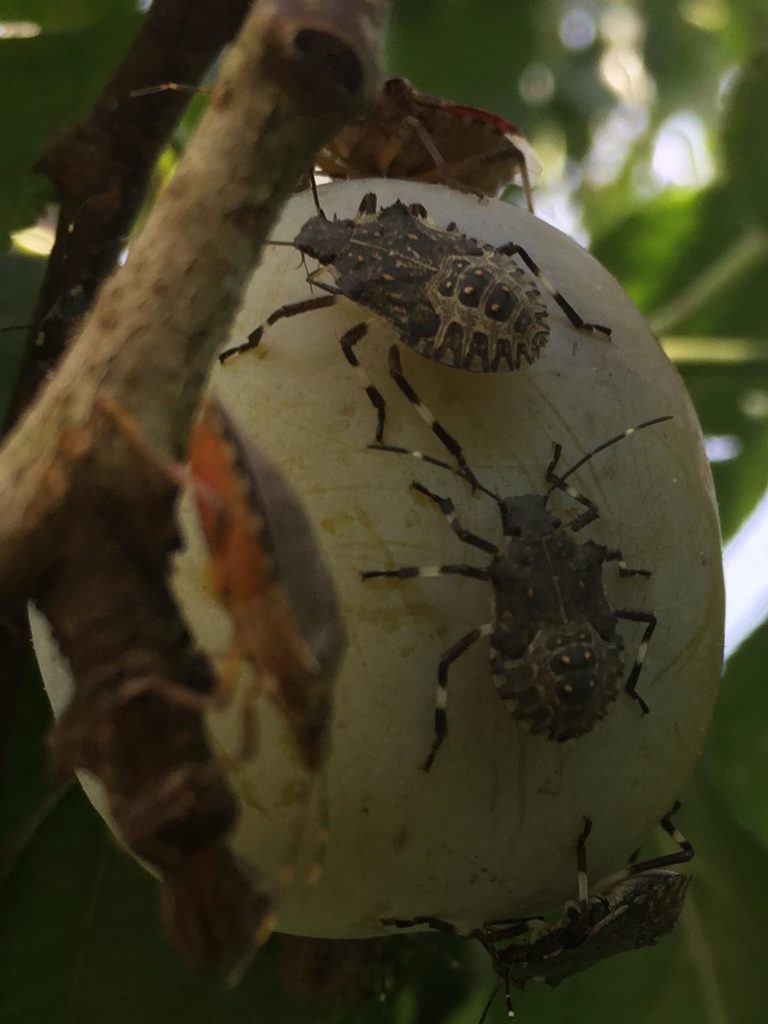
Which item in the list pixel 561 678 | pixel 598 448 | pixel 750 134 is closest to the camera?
pixel 561 678

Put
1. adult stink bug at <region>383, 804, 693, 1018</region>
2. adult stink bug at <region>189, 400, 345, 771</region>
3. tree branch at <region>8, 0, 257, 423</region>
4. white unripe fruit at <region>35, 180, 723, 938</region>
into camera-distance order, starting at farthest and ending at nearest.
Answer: tree branch at <region>8, 0, 257, 423</region>
adult stink bug at <region>383, 804, 693, 1018</region>
white unripe fruit at <region>35, 180, 723, 938</region>
adult stink bug at <region>189, 400, 345, 771</region>

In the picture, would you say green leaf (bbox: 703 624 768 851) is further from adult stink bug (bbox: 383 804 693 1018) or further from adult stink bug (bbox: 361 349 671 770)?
adult stink bug (bbox: 361 349 671 770)

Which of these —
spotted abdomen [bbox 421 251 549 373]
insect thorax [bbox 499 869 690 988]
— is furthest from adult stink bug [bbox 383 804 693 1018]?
spotted abdomen [bbox 421 251 549 373]

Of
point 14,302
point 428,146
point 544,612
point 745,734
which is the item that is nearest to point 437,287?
point 428,146

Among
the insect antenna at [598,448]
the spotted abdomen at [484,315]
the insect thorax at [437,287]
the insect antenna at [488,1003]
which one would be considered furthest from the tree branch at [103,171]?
the insect antenna at [488,1003]

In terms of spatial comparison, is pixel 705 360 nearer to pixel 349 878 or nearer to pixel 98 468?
pixel 349 878

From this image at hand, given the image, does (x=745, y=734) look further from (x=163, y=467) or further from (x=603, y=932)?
(x=163, y=467)
